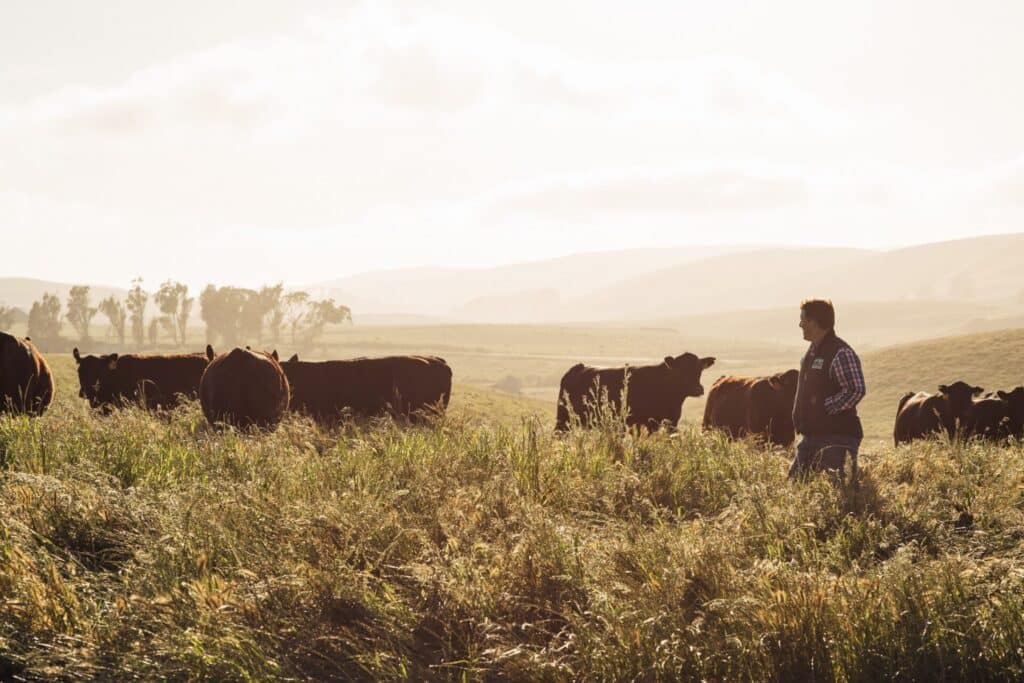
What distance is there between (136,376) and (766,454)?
482 inches

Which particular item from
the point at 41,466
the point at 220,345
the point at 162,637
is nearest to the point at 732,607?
the point at 162,637

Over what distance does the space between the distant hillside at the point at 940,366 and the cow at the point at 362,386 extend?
91.3 feet

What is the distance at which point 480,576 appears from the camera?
4766 millimetres

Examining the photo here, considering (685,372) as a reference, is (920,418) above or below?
below

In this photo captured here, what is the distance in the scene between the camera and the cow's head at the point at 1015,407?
13148 mm

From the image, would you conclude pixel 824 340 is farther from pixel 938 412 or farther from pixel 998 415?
pixel 938 412

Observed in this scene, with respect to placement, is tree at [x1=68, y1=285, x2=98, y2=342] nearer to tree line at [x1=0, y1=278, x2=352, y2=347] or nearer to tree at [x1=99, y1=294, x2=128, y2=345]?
tree line at [x1=0, y1=278, x2=352, y2=347]

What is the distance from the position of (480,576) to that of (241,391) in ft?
28.1

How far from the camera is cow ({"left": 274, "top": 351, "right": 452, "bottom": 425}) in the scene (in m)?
15.8

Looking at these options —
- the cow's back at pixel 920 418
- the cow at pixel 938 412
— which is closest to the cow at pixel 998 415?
the cow at pixel 938 412

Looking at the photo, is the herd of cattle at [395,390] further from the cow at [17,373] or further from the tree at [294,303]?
the tree at [294,303]

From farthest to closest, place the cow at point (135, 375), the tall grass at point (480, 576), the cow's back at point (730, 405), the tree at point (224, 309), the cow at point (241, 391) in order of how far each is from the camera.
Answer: the tree at point (224, 309) → the cow at point (135, 375) → the cow's back at point (730, 405) → the cow at point (241, 391) → the tall grass at point (480, 576)

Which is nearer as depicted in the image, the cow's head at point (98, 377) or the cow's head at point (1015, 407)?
the cow's head at point (1015, 407)

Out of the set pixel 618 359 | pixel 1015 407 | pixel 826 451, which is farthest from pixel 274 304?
pixel 826 451
